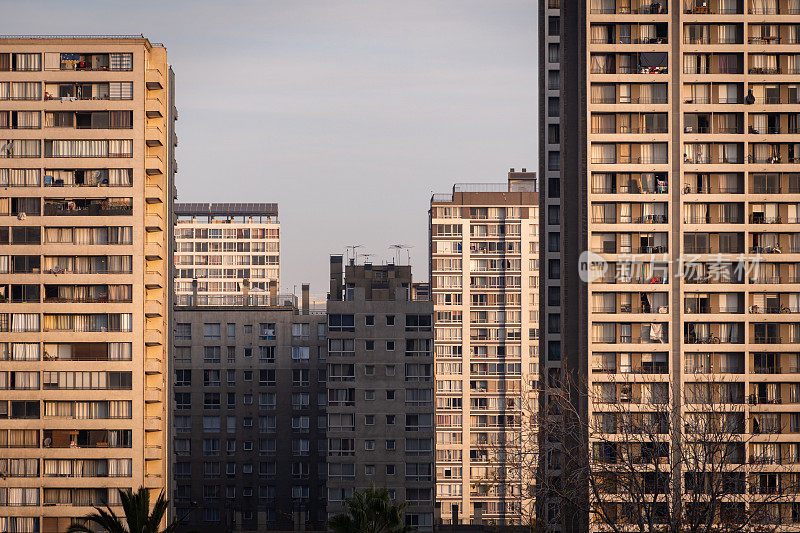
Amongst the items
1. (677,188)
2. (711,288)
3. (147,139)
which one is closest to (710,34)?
(677,188)

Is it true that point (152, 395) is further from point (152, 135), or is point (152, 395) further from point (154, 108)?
point (154, 108)

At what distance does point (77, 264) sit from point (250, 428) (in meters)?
48.5

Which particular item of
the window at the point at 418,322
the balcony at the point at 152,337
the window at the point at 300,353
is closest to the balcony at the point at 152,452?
the balcony at the point at 152,337

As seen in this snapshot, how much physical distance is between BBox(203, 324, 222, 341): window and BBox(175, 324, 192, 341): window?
71.6 inches

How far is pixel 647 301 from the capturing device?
303ft

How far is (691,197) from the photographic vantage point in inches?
3610

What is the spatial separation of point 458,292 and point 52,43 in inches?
3274

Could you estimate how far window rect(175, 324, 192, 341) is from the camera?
135125 mm

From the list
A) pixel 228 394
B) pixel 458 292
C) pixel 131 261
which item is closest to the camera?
pixel 131 261

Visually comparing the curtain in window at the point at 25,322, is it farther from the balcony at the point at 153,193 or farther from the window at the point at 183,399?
the window at the point at 183,399

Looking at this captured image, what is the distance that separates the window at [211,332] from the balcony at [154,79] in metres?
49.5

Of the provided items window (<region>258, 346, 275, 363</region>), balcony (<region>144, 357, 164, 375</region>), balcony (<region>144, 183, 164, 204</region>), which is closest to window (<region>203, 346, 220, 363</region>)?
window (<region>258, 346, 275, 363</region>)

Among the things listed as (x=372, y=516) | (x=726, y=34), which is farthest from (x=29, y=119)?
(x=726, y=34)

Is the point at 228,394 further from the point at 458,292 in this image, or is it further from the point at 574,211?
the point at 574,211
